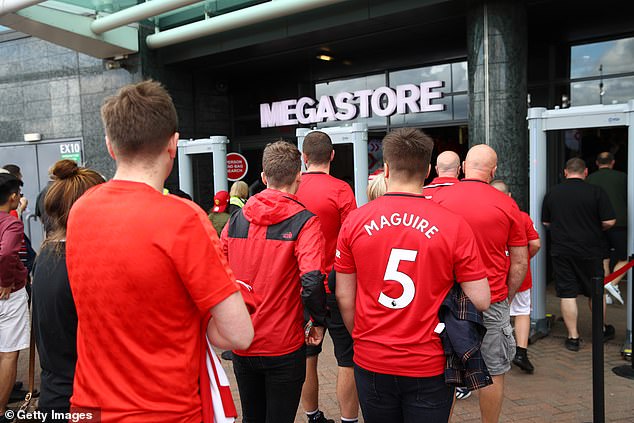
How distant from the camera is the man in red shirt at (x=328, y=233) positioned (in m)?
3.78

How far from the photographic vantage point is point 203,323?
177cm

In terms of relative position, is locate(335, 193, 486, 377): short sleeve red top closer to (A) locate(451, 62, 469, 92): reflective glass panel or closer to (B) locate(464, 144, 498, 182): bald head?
(B) locate(464, 144, 498, 182): bald head

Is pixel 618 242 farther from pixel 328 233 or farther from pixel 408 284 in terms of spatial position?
pixel 408 284

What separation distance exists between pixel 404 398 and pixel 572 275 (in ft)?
13.5

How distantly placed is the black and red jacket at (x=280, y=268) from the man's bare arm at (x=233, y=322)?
1.19 metres

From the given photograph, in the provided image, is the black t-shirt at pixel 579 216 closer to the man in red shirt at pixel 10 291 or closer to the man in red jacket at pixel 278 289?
the man in red jacket at pixel 278 289

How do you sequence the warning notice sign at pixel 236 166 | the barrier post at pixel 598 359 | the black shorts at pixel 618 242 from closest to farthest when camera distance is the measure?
the barrier post at pixel 598 359 < the black shorts at pixel 618 242 < the warning notice sign at pixel 236 166

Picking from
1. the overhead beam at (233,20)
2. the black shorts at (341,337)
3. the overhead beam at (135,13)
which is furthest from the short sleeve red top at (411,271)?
the overhead beam at (135,13)

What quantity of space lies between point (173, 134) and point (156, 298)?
1.75 ft

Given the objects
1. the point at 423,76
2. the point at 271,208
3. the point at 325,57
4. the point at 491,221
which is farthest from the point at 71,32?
the point at 491,221

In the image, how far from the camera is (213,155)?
766 centimetres

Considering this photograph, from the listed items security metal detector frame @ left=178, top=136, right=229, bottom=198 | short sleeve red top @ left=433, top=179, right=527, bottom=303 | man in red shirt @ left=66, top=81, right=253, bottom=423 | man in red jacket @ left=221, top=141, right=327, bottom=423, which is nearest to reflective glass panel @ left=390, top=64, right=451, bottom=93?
security metal detector frame @ left=178, top=136, right=229, bottom=198

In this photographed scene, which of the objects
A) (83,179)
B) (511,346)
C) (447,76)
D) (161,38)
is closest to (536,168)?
(511,346)

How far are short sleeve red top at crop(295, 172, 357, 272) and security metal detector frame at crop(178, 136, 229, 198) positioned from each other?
374 cm
